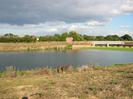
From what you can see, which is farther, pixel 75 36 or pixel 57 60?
pixel 75 36

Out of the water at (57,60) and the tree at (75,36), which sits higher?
the tree at (75,36)

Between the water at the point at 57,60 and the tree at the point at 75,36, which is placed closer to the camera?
the water at the point at 57,60

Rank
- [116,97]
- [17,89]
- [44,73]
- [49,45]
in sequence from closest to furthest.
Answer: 1. [116,97]
2. [17,89]
3. [44,73]
4. [49,45]

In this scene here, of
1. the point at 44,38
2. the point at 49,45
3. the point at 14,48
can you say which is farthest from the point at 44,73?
the point at 44,38

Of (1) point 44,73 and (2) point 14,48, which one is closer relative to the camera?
(1) point 44,73

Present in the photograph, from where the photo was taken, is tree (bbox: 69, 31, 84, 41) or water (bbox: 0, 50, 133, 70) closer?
water (bbox: 0, 50, 133, 70)

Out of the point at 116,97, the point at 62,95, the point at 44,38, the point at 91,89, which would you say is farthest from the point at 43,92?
the point at 44,38

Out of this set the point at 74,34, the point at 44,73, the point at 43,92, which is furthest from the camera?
the point at 74,34

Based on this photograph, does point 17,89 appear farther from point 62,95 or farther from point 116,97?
point 116,97

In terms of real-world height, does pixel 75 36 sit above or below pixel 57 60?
above

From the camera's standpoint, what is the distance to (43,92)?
40.4ft

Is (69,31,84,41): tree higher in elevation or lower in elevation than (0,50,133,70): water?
higher

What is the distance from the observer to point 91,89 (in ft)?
42.2

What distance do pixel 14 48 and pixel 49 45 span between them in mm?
12067
